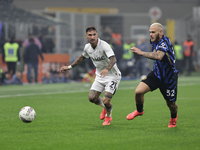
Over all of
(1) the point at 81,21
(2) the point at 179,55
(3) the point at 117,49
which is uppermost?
(1) the point at 81,21

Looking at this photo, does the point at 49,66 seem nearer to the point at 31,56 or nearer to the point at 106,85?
the point at 31,56

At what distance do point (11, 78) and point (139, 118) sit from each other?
1277 cm

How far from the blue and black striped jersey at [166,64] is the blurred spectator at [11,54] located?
1394 centimetres

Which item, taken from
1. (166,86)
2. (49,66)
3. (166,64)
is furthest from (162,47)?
(49,66)

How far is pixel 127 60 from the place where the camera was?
26.9 metres

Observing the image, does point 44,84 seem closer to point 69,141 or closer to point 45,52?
point 45,52

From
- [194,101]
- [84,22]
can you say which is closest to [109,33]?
[84,22]

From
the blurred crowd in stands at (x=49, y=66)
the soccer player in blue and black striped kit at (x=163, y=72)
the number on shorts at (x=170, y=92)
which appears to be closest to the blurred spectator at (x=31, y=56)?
the blurred crowd in stands at (x=49, y=66)

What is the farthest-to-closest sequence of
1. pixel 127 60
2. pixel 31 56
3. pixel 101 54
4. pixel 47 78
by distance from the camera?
pixel 127 60 < pixel 47 78 < pixel 31 56 < pixel 101 54

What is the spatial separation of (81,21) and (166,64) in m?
21.1

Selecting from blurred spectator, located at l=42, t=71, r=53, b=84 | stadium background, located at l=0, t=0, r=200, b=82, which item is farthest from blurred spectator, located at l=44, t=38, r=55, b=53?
blurred spectator, located at l=42, t=71, r=53, b=84

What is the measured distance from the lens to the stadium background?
24797 mm

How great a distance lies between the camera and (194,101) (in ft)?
46.4

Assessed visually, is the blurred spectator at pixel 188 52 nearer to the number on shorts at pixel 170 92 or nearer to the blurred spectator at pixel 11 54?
the blurred spectator at pixel 11 54
